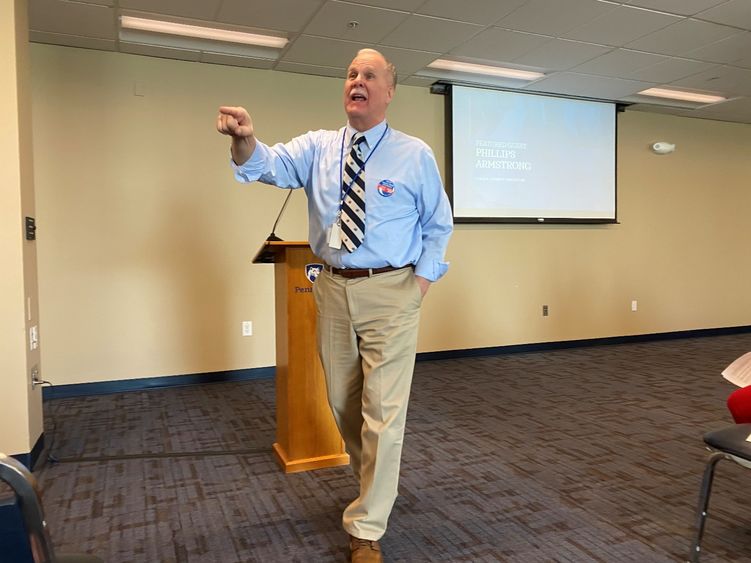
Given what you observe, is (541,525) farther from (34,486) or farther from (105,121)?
(105,121)

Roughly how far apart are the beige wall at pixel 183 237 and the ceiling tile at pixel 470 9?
156 cm

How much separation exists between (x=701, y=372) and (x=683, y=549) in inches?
138

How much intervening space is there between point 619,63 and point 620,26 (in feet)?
2.81

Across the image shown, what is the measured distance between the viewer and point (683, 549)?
202cm

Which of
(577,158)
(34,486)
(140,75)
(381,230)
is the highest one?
(140,75)

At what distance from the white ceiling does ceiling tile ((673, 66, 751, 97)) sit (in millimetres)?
24

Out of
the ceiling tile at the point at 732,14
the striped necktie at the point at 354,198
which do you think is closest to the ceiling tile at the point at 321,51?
the ceiling tile at the point at 732,14

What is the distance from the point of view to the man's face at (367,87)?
72.1 inches

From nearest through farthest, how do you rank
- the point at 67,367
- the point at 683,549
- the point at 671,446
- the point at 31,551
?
the point at 31,551 → the point at 683,549 → the point at 671,446 → the point at 67,367

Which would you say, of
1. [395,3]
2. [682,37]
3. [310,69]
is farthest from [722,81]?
[310,69]

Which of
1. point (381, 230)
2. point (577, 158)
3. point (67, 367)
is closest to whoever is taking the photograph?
point (381, 230)

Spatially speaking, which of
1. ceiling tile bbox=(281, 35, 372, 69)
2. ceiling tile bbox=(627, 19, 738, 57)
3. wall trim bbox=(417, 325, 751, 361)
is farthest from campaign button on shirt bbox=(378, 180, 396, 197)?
wall trim bbox=(417, 325, 751, 361)

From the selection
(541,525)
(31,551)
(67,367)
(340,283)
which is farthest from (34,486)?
(67,367)

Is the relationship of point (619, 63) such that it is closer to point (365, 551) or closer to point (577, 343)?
point (577, 343)
